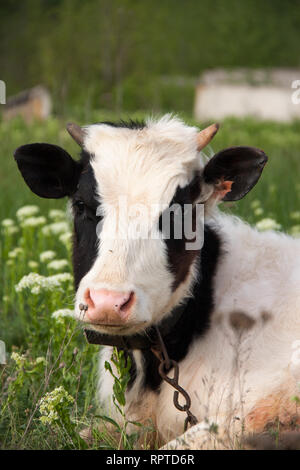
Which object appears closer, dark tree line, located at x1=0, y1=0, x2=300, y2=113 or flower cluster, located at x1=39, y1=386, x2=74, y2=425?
flower cluster, located at x1=39, y1=386, x2=74, y2=425

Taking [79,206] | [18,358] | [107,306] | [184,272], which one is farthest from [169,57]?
[107,306]

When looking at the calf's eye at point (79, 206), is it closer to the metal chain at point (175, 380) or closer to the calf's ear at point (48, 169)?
the calf's ear at point (48, 169)

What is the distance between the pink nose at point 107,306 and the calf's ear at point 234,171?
1.08 metres

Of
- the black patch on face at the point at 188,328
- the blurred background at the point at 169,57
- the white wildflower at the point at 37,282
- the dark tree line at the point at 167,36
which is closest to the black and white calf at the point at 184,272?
the black patch on face at the point at 188,328

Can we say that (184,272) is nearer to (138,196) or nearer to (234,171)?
(138,196)

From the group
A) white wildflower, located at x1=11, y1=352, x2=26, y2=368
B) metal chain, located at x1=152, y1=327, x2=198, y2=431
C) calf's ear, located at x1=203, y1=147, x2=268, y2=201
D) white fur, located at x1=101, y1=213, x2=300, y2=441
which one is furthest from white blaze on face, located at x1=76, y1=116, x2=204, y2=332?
white wildflower, located at x1=11, y1=352, x2=26, y2=368

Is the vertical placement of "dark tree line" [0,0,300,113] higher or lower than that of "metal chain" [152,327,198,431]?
higher

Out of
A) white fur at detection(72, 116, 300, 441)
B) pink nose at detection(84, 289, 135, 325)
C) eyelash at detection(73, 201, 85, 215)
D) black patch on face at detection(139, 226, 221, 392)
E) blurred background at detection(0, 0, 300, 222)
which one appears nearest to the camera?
pink nose at detection(84, 289, 135, 325)

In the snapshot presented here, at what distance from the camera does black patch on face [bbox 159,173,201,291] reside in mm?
3496

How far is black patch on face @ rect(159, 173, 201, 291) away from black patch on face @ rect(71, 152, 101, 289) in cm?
37

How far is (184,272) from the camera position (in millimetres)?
3619

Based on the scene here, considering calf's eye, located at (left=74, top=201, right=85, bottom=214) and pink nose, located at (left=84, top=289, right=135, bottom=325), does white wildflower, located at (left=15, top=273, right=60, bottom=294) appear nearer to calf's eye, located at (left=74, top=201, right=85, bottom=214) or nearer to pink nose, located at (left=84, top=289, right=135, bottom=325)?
calf's eye, located at (left=74, top=201, right=85, bottom=214)

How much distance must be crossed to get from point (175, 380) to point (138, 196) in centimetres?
96

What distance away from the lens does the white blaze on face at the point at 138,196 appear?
3.20 meters
